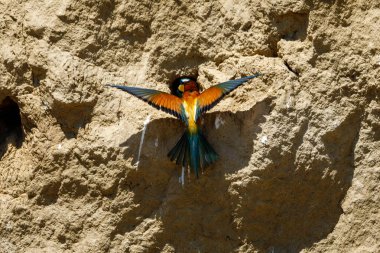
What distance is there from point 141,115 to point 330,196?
70cm

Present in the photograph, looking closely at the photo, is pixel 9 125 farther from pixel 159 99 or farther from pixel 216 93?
pixel 216 93

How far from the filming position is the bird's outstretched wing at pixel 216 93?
2.23m

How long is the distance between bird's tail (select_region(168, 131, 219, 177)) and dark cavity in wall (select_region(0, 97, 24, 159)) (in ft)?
1.94

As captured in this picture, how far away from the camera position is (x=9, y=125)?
8.35 feet

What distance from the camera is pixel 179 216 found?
2.31 meters

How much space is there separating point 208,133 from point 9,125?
2.52 feet

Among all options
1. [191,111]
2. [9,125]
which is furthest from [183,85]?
[9,125]

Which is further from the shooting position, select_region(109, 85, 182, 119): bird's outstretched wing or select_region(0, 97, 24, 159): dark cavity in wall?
select_region(0, 97, 24, 159): dark cavity in wall

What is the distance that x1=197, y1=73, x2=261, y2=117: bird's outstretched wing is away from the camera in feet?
7.32

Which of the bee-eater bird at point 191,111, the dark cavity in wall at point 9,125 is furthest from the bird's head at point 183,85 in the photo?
the dark cavity in wall at point 9,125

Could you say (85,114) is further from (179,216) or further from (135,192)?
(179,216)

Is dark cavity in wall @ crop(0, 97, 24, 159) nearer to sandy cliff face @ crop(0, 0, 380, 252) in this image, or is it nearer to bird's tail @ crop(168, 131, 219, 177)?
sandy cliff face @ crop(0, 0, 380, 252)

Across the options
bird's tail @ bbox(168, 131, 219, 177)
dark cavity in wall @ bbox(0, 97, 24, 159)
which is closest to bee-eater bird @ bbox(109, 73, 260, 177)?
bird's tail @ bbox(168, 131, 219, 177)

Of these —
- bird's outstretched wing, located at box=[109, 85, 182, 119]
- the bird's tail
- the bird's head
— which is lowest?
the bird's tail
